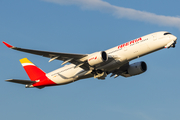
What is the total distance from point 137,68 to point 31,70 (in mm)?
16067

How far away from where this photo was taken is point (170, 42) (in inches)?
1474

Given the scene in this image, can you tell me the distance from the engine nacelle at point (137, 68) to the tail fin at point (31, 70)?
1276 centimetres

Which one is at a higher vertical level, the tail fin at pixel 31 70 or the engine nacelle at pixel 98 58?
the tail fin at pixel 31 70

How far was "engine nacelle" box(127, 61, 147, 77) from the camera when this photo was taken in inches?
1731

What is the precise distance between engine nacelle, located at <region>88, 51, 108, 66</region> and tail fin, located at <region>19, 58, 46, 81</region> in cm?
1034

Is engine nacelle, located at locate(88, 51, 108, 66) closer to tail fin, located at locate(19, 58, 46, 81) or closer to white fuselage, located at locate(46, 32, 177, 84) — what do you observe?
white fuselage, located at locate(46, 32, 177, 84)

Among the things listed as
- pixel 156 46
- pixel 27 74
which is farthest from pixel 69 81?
pixel 156 46

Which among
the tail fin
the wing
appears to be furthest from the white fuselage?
the tail fin

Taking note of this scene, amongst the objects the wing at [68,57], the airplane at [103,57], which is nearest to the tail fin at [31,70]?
the airplane at [103,57]

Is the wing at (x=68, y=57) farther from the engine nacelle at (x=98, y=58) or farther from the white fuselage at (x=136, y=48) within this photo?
the engine nacelle at (x=98, y=58)

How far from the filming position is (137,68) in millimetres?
44000

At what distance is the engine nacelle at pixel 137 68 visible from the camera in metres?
44.0

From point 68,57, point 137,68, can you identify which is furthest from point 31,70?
point 137,68

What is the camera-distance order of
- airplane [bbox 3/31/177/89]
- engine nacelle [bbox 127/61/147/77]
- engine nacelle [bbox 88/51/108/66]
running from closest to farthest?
engine nacelle [bbox 88/51/108/66]
airplane [bbox 3/31/177/89]
engine nacelle [bbox 127/61/147/77]
